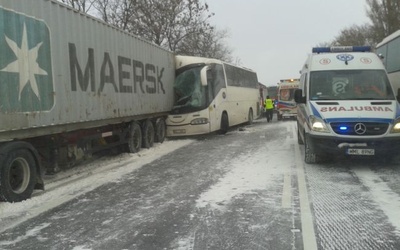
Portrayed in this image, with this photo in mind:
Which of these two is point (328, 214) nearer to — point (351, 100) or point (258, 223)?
point (258, 223)

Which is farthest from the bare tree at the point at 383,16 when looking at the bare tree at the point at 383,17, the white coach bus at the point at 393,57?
the white coach bus at the point at 393,57

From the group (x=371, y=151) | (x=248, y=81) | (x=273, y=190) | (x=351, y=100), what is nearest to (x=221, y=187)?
(x=273, y=190)

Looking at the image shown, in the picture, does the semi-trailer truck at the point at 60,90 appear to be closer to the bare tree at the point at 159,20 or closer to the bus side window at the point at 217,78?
the bus side window at the point at 217,78

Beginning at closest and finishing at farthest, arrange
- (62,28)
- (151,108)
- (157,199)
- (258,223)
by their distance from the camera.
→ (258,223) → (157,199) → (62,28) → (151,108)

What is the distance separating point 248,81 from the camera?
24469 mm

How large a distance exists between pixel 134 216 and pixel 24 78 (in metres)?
2.99

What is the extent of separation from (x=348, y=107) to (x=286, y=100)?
756 inches

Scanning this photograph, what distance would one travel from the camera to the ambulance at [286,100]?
2840cm

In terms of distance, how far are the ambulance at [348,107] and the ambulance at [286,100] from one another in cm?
1679

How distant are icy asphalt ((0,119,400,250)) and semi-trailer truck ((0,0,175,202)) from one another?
64cm

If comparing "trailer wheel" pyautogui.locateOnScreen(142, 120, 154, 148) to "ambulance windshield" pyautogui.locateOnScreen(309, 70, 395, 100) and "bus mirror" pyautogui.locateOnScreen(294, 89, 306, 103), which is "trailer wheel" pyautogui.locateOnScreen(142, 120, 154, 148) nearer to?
"bus mirror" pyautogui.locateOnScreen(294, 89, 306, 103)

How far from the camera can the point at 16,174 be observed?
290 inches

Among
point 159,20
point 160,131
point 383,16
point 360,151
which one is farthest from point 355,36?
point 360,151

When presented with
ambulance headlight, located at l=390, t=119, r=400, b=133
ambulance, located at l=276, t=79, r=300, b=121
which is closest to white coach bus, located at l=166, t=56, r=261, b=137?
ambulance headlight, located at l=390, t=119, r=400, b=133
